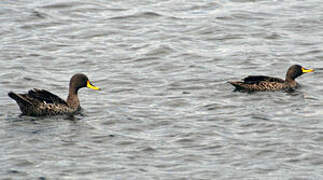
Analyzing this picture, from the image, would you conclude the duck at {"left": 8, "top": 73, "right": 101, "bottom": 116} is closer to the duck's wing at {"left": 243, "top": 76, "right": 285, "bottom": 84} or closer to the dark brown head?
the duck's wing at {"left": 243, "top": 76, "right": 285, "bottom": 84}

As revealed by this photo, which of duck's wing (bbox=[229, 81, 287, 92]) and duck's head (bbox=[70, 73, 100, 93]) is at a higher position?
duck's head (bbox=[70, 73, 100, 93])

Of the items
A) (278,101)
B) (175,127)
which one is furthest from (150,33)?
(175,127)

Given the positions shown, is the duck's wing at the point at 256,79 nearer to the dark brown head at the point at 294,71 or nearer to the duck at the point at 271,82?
the duck at the point at 271,82

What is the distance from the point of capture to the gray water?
1533 centimetres

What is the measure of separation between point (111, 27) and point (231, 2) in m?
6.06

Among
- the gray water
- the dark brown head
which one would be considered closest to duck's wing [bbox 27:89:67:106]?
the gray water

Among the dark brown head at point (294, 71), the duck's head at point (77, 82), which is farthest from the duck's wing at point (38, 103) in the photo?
the dark brown head at point (294, 71)

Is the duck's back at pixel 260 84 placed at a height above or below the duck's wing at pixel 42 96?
below

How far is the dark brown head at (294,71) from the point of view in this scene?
72.3 feet

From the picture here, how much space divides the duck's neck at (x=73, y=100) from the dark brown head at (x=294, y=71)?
5.98 m

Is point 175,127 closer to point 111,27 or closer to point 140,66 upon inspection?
point 140,66

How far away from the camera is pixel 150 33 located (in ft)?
94.9

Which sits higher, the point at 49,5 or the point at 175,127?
the point at 49,5

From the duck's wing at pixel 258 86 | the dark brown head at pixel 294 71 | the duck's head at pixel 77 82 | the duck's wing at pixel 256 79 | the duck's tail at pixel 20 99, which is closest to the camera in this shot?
the duck's tail at pixel 20 99
